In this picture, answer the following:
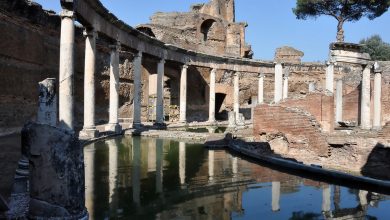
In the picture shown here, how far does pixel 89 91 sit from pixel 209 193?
337 inches

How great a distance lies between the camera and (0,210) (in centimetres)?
391

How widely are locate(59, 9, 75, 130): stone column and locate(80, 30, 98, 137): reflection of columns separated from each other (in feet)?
9.11

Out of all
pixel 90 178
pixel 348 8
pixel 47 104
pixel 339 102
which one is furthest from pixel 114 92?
pixel 348 8

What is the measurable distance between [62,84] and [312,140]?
701 cm

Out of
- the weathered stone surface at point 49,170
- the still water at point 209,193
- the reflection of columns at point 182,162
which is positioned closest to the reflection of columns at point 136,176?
the still water at point 209,193

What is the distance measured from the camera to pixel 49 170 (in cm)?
383

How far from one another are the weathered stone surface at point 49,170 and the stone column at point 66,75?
669 cm

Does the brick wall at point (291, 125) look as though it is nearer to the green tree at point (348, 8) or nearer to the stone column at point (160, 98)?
the stone column at point (160, 98)

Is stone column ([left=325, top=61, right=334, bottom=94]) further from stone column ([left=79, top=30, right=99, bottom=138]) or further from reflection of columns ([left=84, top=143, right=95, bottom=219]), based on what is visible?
reflection of columns ([left=84, top=143, right=95, bottom=219])

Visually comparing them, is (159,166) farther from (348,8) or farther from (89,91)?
(348,8)

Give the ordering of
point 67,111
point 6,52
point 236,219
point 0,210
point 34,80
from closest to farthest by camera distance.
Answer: point 0,210 < point 236,219 < point 67,111 < point 6,52 < point 34,80

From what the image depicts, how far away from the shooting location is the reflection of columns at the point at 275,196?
567 centimetres

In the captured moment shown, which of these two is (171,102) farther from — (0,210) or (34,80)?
(0,210)

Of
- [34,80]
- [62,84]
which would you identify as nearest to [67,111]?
[62,84]
